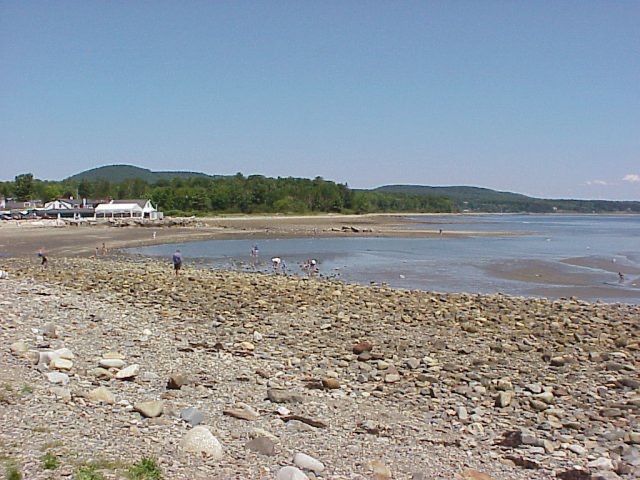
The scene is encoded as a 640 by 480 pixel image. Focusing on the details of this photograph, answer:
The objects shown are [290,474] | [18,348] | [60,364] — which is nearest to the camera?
[290,474]

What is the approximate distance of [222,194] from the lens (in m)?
157

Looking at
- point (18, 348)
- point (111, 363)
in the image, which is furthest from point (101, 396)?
point (18, 348)

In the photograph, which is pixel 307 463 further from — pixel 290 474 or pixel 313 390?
pixel 313 390

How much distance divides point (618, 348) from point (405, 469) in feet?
28.8

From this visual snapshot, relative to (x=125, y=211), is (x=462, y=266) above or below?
below

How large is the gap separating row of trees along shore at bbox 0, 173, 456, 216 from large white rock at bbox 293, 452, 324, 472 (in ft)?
441

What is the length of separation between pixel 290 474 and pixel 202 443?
1134 millimetres

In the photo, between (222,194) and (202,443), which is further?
(222,194)

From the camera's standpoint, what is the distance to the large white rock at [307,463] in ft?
22.0

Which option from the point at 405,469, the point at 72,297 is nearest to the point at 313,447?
the point at 405,469

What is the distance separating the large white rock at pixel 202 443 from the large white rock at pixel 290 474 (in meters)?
0.76

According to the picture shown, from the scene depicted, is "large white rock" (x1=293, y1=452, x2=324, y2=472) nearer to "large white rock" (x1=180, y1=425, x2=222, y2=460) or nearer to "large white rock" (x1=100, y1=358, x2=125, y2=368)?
"large white rock" (x1=180, y1=425, x2=222, y2=460)

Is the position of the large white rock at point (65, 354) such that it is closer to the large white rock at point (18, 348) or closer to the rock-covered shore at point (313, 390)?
the rock-covered shore at point (313, 390)

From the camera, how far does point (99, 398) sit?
27.2 ft
